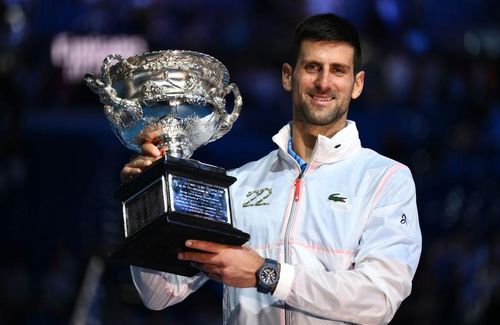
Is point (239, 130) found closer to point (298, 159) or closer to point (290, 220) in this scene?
point (298, 159)

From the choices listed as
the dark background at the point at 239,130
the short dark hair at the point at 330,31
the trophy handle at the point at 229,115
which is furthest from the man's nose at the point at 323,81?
the dark background at the point at 239,130

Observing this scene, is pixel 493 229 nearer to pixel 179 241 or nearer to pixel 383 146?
pixel 383 146

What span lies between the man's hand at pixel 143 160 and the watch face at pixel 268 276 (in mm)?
484

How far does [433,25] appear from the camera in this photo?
311 inches

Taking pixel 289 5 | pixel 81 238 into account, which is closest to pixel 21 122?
pixel 81 238

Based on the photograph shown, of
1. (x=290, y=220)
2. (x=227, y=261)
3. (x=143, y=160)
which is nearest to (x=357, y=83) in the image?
(x=290, y=220)

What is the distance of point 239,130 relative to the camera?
7.79 meters

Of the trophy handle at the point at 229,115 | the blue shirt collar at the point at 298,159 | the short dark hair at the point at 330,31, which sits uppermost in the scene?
the short dark hair at the point at 330,31

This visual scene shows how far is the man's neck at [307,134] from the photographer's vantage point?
3.66 metres

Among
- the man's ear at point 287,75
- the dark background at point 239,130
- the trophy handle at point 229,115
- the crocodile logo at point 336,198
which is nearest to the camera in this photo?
the crocodile logo at point 336,198

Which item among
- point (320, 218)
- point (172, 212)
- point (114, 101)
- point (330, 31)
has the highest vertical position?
point (330, 31)

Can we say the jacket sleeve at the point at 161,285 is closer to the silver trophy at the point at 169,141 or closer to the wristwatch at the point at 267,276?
the silver trophy at the point at 169,141

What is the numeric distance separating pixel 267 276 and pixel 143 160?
0.53 metres

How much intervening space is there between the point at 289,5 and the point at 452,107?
4.36 feet
